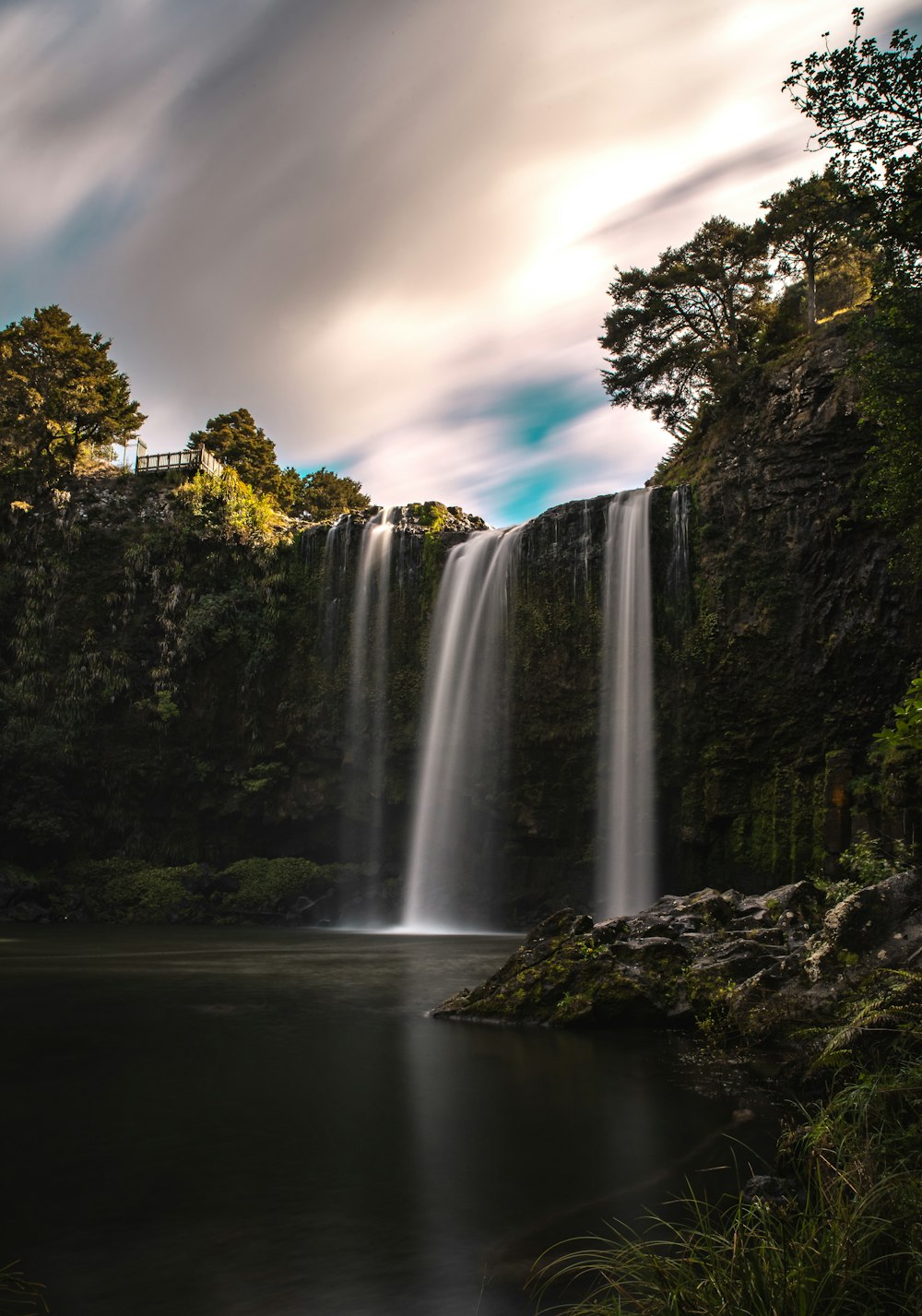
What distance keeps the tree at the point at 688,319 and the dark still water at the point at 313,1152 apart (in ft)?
84.6

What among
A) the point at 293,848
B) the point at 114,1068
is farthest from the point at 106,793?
the point at 114,1068

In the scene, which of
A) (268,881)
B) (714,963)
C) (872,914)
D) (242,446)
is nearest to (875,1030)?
(872,914)

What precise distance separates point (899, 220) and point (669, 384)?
61.6ft

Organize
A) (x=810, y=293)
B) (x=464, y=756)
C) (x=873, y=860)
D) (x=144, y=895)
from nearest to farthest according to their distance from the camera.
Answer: (x=873, y=860) → (x=464, y=756) → (x=144, y=895) → (x=810, y=293)

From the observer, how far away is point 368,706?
30359 mm

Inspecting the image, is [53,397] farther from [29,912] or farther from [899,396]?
[899,396]

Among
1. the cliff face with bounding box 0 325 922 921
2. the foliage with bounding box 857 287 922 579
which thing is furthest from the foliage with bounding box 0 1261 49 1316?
the cliff face with bounding box 0 325 922 921

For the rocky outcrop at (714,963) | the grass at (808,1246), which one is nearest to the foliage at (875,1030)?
the rocky outcrop at (714,963)

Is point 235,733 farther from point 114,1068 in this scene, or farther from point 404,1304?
point 404,1304

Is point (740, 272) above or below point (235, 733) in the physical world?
above

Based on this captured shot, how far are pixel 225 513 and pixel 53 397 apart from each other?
1128cm

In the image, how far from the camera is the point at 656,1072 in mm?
7824

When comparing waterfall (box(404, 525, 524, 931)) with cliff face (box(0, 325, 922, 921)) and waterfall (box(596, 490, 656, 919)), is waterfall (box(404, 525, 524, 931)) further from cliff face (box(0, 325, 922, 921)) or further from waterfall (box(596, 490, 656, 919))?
waterfall (box(596, 490, 656, 919))

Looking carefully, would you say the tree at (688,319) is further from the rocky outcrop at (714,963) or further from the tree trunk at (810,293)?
the rocky outcrop at (714,963)
